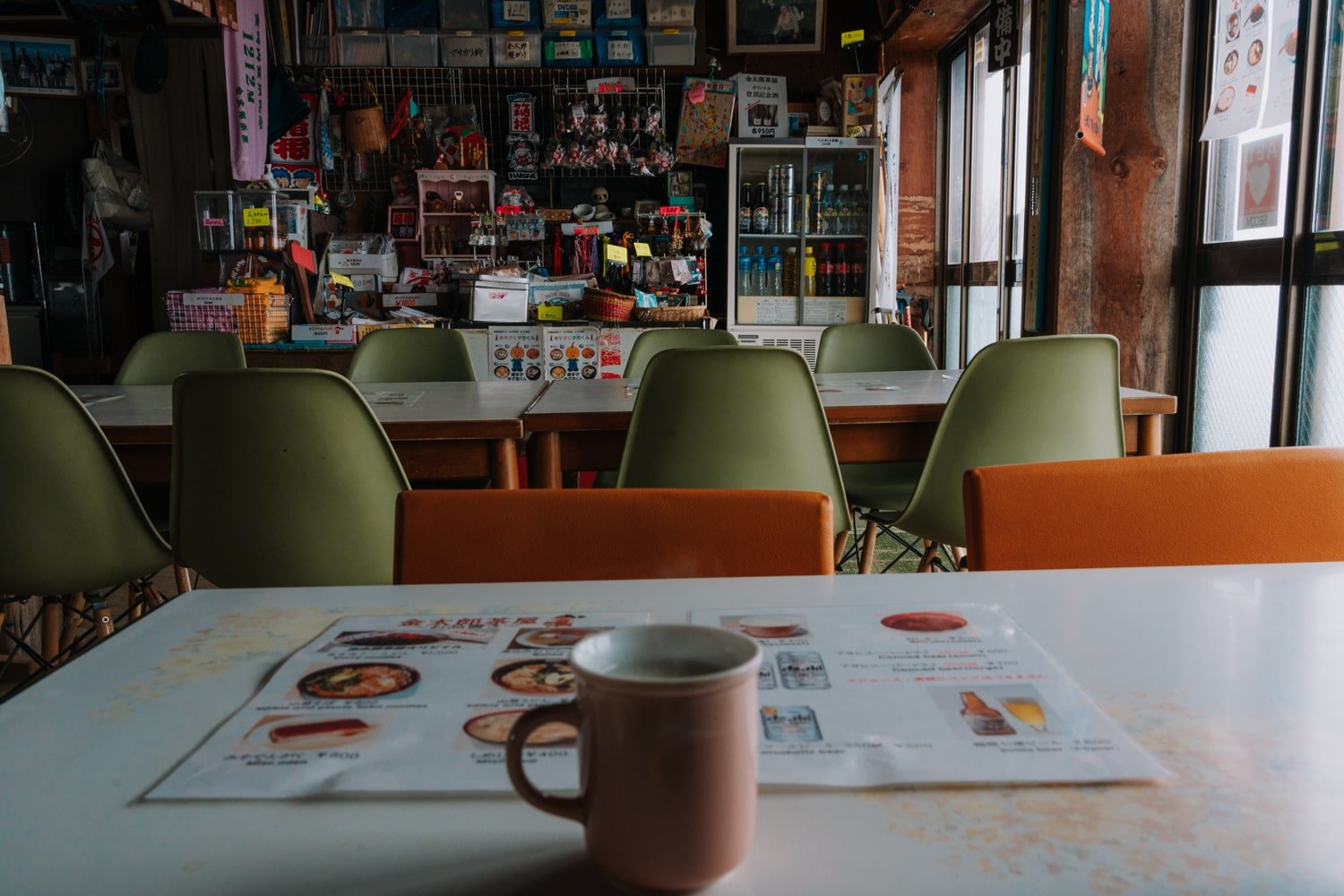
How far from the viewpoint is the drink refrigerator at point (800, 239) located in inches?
223

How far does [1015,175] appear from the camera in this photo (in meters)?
4.66

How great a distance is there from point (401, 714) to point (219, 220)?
5099 millimetres

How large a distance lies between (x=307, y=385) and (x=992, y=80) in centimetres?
437

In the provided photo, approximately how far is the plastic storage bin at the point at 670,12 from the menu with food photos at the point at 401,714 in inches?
209

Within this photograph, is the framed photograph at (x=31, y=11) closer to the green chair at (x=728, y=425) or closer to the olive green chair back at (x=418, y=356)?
the olive green chair back at (x=418, y=356)

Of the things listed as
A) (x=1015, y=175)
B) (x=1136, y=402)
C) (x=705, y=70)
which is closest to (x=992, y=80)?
(x=1015, y=175)

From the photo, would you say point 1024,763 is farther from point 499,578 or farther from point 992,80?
point 992,80

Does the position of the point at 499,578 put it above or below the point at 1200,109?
below

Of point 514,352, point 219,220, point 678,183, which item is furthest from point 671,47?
point 219,220

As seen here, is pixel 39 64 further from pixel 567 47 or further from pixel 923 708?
pixel 923 708

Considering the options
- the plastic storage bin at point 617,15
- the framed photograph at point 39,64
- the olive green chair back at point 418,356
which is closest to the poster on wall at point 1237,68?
the olive green chair back at point 418,356

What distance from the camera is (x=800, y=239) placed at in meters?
5.71

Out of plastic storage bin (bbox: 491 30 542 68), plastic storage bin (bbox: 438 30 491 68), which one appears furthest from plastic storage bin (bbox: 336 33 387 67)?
plastic storage bin (bbox: 491 30 542 68)

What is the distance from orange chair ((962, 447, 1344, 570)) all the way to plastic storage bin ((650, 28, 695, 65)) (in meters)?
4.93
